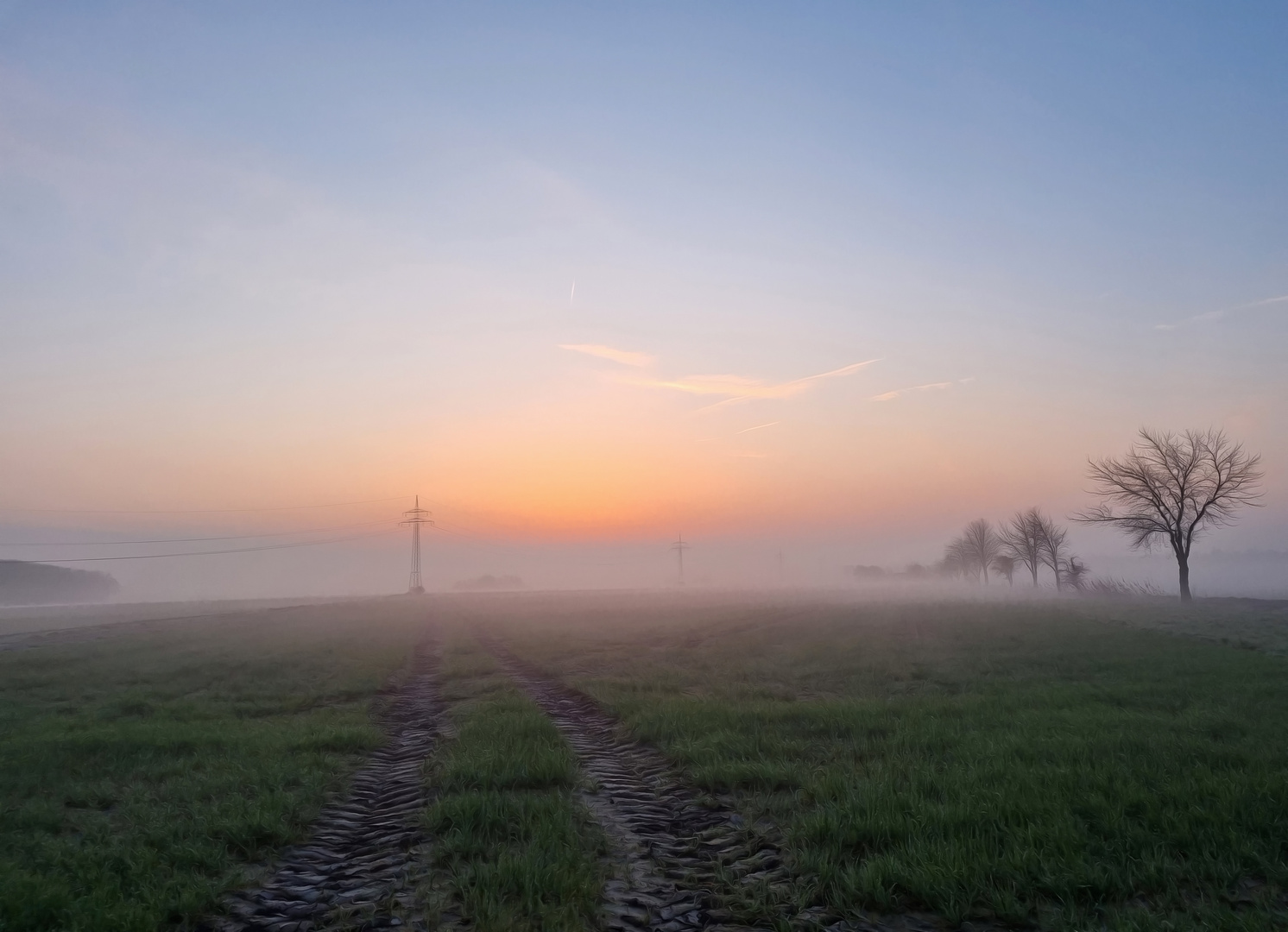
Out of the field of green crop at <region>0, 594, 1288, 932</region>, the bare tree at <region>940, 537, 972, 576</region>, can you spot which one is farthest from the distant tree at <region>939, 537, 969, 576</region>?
the field of green crop at <region>0, 594, 1288, 932</region>

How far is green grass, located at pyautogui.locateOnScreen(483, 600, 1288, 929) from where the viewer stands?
5953 millimetres

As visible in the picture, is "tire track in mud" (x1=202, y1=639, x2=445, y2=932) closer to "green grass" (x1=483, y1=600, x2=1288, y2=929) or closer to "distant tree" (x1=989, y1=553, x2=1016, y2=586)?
"green grass" (x1=483, y1=600, x2=1288, y2=929)

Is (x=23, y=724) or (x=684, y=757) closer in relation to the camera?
(x=684, y=757)

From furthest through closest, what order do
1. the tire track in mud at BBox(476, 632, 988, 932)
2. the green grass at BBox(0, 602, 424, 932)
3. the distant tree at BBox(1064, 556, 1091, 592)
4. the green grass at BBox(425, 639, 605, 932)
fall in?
the distant tree at BBox(1064, 556, 1091, 592)
the green grass at BBox(0, 602, 424, 932)
the green grass at BBox(425, 639, 605, 932)
the tire track in mud at BBox(476, 632, 988, 932)

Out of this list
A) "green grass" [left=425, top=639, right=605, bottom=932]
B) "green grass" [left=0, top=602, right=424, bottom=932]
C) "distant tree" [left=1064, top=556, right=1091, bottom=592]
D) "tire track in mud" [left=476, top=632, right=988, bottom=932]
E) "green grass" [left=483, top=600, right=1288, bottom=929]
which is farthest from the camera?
"distant tree" [left=1064, top=556, right=1091, bottom=592]

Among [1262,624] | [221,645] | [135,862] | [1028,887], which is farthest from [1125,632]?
[221,645]

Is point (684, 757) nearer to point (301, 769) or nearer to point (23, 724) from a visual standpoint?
point (301, 769)

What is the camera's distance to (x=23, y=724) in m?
15.2

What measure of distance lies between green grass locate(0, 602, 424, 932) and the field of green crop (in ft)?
0.16

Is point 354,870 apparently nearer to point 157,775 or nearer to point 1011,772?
point 157,775

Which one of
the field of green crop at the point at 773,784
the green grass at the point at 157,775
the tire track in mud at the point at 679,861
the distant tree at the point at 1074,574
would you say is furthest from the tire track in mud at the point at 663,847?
the distant tree at the point at 1074,574

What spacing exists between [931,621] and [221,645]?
1489 inches

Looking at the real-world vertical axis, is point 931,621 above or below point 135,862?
below

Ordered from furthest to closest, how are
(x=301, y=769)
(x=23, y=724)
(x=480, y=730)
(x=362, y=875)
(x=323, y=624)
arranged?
(x=323, y=624) < (x=23, y=724) < (x=480, y=730) < (x=301, y=769) < (x=362, y=875)
